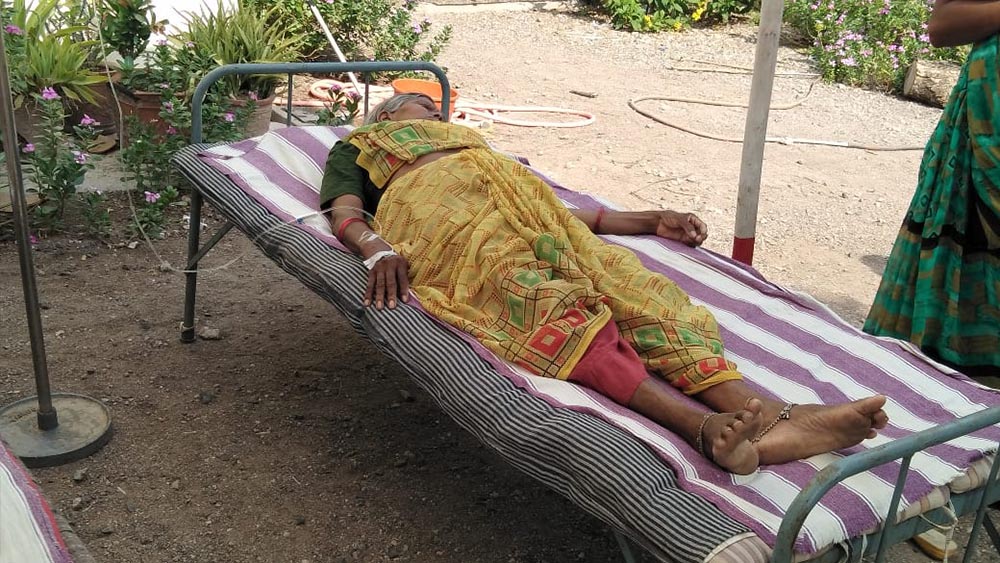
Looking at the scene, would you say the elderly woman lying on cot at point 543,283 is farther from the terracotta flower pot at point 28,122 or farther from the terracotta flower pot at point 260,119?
the terracotta flower pot at point 28,122

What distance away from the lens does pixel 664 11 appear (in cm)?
1000

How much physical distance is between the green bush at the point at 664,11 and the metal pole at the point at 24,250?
7937 mm

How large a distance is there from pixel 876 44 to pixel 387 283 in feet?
23.3

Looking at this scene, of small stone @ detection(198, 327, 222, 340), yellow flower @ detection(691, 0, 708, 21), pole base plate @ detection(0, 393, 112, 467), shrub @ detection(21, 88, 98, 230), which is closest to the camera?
pole base plate @ detection(0, 393, 112, 467)

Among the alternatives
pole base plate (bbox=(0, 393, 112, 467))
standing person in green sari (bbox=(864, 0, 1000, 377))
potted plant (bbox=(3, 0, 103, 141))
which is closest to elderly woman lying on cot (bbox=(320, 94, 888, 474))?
standing person in green sari (bbox=(864, 0, 1000, 377))

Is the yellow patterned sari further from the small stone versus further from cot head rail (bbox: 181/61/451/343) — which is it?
the small stone

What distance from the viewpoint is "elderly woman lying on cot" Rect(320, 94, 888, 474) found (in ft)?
6.73

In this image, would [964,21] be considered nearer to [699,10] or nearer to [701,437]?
[701,437]

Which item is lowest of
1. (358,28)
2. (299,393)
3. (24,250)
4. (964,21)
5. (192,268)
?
(299,393)

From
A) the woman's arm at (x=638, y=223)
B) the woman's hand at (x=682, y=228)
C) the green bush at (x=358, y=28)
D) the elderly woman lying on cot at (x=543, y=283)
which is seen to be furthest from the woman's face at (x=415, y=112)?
the green bush at (x=358, y=28)

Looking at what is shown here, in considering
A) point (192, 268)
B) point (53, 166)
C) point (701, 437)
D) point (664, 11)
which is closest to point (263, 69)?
point (192, 268)

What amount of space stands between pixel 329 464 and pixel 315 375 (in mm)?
568

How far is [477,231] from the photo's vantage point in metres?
2.64

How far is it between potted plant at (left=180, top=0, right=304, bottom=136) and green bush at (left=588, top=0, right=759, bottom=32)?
5.17m
